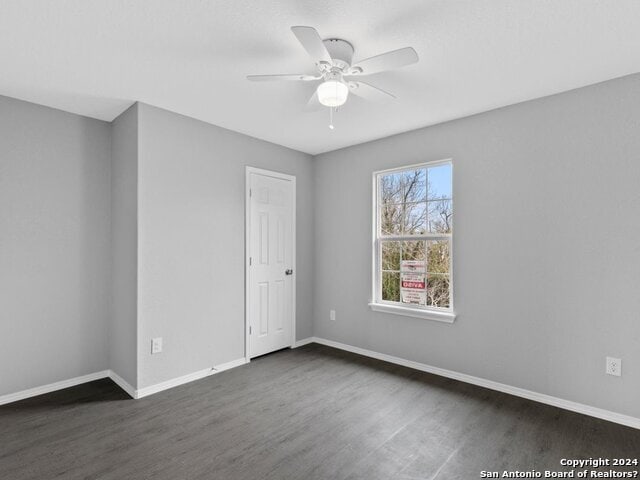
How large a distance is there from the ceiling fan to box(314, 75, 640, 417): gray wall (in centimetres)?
134

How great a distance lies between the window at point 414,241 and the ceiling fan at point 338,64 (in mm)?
1438

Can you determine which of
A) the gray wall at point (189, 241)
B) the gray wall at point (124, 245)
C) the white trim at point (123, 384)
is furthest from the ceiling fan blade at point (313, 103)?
the white trim at point (123, 384)

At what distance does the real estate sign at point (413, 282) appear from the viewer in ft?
11.7

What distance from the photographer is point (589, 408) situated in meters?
2.53

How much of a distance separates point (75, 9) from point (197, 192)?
5.63ft

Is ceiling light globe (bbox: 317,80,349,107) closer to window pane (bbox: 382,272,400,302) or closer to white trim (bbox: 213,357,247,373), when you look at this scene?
window pane (bbox: 382,272,400,302)

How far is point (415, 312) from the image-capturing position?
11.5 ft

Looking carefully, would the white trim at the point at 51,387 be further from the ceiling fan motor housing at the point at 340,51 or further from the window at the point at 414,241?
the ceiling fan motor housing at the point at 340,51

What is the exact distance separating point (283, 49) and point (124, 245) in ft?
7.22

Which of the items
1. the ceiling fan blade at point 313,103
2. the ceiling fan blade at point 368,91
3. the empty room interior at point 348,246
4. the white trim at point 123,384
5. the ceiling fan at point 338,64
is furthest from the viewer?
the white trim at point 123,384

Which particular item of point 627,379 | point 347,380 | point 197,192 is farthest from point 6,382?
point 627,379

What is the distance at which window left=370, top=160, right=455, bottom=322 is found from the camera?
341cm

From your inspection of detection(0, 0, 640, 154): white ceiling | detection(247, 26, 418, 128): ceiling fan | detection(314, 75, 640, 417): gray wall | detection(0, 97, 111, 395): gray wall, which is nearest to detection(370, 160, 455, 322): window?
detection(314, 75, 640, 417): gray wall

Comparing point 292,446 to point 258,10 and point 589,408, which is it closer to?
point 589,408
